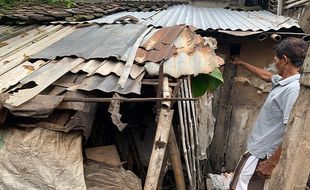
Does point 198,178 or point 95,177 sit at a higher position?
point 95,177

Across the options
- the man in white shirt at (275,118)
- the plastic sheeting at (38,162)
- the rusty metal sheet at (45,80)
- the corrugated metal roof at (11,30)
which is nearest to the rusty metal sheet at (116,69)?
the rusty metal sheet at (45,80)

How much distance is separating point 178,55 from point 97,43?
1193 mm

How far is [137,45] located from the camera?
383cm

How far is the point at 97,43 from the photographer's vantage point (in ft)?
13.5

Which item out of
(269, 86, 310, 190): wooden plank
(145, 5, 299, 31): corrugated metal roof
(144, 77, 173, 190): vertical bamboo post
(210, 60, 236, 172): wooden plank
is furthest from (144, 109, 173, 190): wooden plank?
(210, 60, 236, 172): wooden plank

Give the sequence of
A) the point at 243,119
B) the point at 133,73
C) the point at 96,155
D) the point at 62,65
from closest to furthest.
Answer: the point at 133,73 → the point at 62,65 → the point at 96,155 → the point at 243,119

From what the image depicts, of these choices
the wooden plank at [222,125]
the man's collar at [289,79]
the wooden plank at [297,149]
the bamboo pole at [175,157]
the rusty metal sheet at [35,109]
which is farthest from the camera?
the wooden plank at [222,125]

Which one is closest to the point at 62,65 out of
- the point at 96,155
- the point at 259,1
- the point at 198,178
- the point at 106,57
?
the point at 106,57

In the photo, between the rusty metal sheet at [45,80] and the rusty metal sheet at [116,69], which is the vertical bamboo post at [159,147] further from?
the rusty metal sheet at [45,80]

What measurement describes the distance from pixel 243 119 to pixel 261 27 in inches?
71.3

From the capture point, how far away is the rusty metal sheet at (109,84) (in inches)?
118

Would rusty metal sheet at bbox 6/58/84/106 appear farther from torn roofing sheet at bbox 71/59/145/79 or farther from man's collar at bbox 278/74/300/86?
man's collar at bbox 278/74/300/86

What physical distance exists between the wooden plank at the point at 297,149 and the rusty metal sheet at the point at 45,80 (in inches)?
84.3

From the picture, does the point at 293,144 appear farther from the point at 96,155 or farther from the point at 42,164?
the point at 96,155
